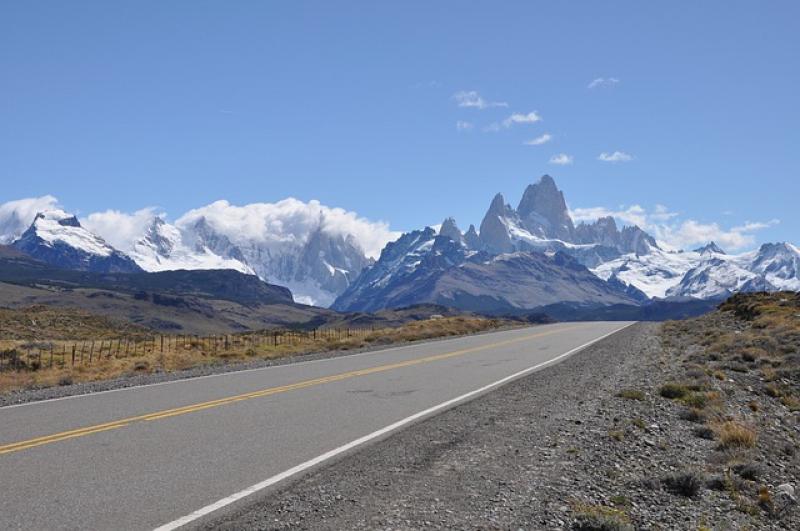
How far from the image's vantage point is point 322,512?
7.06 m

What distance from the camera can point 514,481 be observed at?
8.52m

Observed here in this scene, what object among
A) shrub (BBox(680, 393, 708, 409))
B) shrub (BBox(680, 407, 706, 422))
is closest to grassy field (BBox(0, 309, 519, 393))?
shrub (BBox(680, 407, 706, 422))

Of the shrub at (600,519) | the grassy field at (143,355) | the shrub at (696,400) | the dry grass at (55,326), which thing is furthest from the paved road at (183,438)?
the dry grass at (55,326)

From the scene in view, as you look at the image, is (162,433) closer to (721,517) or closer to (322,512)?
(322,512)

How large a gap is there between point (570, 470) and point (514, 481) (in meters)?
1.11

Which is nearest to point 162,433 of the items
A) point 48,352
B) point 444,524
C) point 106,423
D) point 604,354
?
point 106,423

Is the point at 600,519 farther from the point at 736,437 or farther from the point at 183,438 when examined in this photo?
the point at 183,438

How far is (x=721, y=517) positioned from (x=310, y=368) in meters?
16.4

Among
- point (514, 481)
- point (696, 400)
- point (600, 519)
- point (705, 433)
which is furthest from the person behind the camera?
point (696, 400)

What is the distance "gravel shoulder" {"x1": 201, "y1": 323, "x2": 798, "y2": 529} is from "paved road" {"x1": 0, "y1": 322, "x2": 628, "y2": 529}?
72 centimetres

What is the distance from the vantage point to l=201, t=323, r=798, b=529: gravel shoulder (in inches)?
277

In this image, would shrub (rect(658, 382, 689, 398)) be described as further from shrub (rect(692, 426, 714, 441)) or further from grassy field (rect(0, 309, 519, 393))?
grassy field (rect(0, 309, 519, 393))

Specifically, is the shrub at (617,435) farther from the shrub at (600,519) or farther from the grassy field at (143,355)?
the grassy field at (143,355)

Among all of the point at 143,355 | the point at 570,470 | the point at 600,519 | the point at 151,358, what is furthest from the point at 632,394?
the point at 143,355
